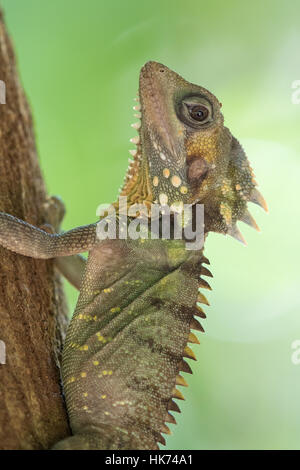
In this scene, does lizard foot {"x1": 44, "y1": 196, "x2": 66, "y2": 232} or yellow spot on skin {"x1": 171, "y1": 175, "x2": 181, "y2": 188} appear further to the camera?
lizard foot {"x1": 44, "y1": 196, "x2": 66, "y2": 232}

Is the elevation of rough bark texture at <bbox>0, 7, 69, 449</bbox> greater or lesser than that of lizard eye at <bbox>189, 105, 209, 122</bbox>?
lesser

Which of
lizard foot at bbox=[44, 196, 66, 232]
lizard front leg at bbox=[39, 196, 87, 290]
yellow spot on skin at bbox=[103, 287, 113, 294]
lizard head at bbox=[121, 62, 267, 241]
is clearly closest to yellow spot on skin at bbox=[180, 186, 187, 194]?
lizard head at bbox=[121, 62, 267, 241]

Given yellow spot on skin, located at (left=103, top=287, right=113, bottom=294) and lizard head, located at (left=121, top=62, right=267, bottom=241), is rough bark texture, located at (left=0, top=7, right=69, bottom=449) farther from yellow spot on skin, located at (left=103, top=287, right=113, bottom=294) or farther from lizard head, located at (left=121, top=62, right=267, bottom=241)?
lizard head, located at (left=121, top=62, right=267, bottom=241)

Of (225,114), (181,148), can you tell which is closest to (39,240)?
(181,148)

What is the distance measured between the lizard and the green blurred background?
2.51m

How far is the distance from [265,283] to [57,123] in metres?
3.13

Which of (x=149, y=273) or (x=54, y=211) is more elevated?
(x=54, y=211)

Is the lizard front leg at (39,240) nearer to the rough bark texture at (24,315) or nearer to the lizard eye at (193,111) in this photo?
the rough bark texture at (24,315)

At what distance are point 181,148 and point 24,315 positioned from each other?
1.29m

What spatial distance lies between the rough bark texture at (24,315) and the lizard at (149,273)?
0.35 feet

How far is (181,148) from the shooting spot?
2.86 meters

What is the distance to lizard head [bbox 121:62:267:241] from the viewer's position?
2.86 metres

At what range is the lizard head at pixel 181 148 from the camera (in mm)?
2859

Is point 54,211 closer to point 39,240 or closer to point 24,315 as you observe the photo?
point 39,240
